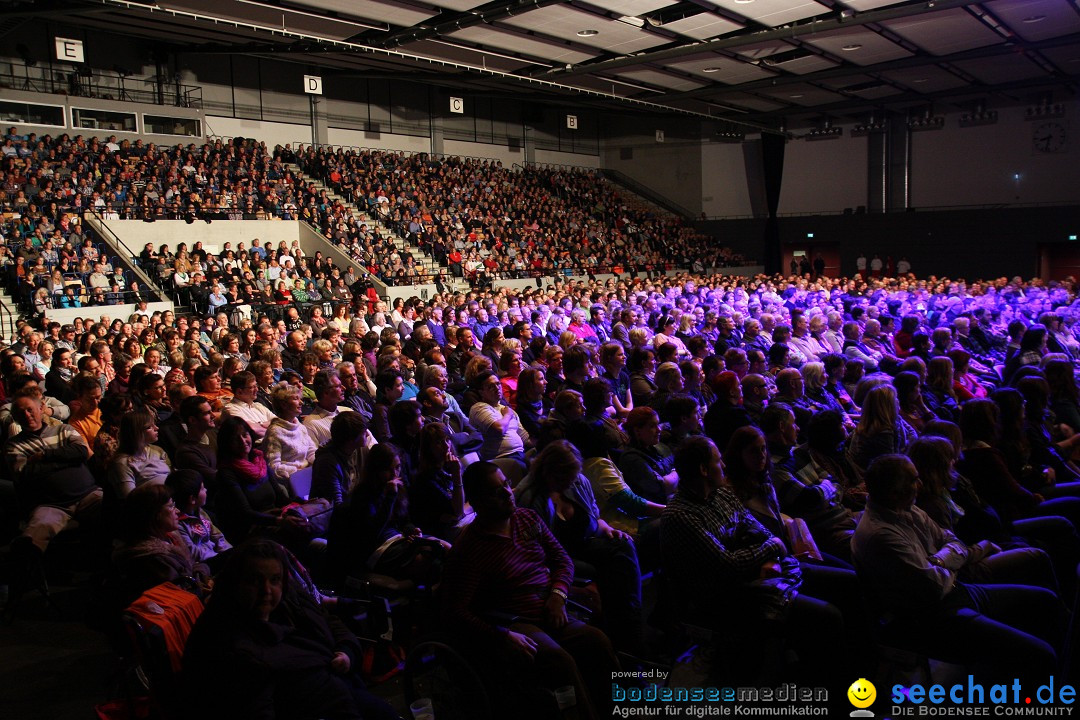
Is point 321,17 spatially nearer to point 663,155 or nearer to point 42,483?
point 42,483

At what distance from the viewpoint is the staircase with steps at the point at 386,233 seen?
1958 cm

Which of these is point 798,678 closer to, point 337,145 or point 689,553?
point 689,553

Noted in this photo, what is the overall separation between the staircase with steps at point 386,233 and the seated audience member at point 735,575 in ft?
52.4

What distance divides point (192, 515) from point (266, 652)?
4.69 feet

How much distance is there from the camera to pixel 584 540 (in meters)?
3.59

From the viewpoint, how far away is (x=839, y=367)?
6379 mm

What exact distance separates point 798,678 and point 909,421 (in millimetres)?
2541

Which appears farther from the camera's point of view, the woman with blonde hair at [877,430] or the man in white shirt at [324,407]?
the man in white shirt at [324,407]

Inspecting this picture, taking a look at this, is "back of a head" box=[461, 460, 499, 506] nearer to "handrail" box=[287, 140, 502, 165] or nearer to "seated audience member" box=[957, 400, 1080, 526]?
"seated audience member" box=[957, 400, 1080, 526]

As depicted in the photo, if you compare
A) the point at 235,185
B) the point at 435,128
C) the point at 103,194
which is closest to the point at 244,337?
the point at 103,194

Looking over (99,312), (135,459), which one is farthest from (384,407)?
(99,312)

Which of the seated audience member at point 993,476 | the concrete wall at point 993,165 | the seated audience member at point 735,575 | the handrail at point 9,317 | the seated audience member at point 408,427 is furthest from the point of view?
the concrete wall at point 993,165

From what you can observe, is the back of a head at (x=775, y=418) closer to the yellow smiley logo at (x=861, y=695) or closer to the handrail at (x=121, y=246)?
the yellow smiley logo at (x=861, y=695)

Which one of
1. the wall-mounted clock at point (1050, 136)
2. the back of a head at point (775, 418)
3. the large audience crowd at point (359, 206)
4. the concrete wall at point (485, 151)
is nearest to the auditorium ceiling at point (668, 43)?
the wall-mounted clock at point (1050, 136)
